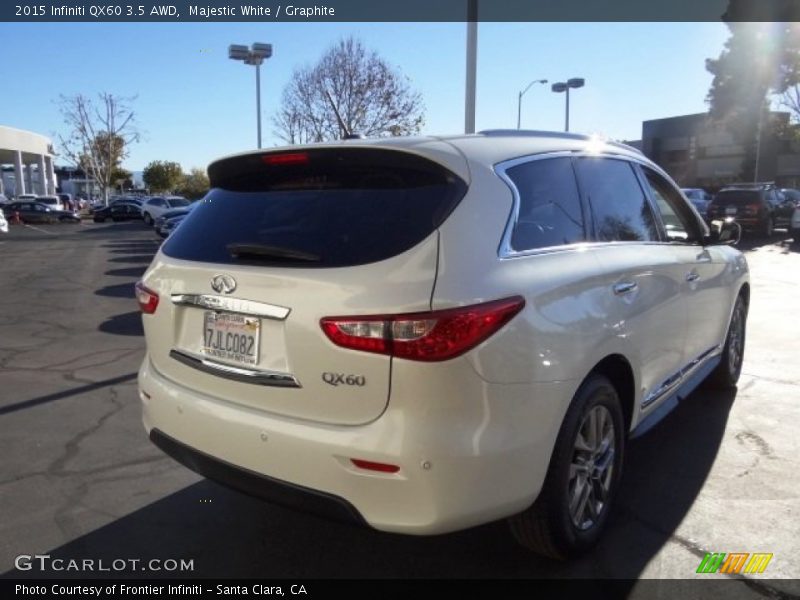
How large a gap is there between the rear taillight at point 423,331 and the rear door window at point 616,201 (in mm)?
1214

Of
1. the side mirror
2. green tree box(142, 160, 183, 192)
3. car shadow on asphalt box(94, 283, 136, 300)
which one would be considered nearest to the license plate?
the side mirror

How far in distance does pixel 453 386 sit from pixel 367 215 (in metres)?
0.76

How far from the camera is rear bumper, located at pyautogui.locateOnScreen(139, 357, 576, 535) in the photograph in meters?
2.19

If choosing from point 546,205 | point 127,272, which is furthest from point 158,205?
point 546,205

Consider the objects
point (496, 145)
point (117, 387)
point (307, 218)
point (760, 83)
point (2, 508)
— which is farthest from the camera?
point (760, 83)

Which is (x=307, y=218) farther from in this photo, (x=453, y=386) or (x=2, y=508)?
(x=2, y=508)

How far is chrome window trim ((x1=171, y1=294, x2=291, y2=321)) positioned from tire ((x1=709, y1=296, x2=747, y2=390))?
392 centimetres

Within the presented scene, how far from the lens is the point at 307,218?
8.63ft

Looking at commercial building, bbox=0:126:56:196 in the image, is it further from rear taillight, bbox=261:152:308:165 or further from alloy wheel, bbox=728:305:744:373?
alloy wheel, bbox=728:305:744:373

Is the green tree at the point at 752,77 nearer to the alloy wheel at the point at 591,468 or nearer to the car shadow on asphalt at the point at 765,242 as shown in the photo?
the car shadow on asphalt at the point at 765,242

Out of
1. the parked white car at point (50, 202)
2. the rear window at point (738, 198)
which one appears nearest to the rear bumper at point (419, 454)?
the rear window at point (738, 198)

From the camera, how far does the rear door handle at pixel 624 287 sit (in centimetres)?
Answer: 297

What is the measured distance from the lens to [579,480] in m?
2.85

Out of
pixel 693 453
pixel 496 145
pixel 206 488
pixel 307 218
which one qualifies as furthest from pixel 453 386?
pixel 693 453
